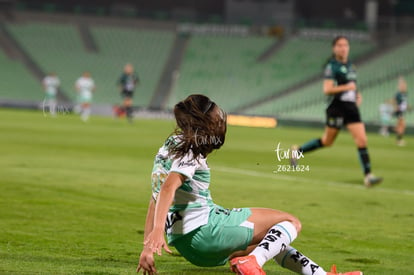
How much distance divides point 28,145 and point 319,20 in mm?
32655

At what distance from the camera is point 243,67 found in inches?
1997

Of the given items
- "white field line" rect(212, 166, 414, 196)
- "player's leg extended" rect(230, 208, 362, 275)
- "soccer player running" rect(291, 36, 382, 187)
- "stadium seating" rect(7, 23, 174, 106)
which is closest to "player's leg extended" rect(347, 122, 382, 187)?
"soccer player running" rect(291, 36, 382, 187)

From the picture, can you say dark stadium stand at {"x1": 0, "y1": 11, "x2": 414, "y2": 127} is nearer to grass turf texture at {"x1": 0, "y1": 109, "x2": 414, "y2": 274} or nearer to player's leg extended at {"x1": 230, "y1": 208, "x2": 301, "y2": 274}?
grass turf texture at {"x1": 0, "y1": 109, "x2": 414, "y2": 274}

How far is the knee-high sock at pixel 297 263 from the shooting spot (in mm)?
6289

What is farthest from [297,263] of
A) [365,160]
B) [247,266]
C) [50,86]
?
[50,86]

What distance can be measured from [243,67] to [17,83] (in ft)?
42.0

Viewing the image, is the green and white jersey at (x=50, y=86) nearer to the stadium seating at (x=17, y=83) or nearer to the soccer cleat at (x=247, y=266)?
the stadium seating at (x=17, y=83)

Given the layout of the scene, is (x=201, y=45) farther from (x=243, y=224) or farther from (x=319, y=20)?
(x=243, y=224)

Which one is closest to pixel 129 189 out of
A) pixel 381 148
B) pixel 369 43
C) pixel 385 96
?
pixel 381 148

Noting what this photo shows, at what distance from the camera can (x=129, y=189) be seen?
521 inches

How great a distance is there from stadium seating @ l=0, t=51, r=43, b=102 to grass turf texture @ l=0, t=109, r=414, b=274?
2644cm

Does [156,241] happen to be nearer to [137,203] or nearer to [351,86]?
[137,203]

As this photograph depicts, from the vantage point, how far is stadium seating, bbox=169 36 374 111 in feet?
158

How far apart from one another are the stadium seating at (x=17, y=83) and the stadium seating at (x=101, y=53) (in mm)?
1294
